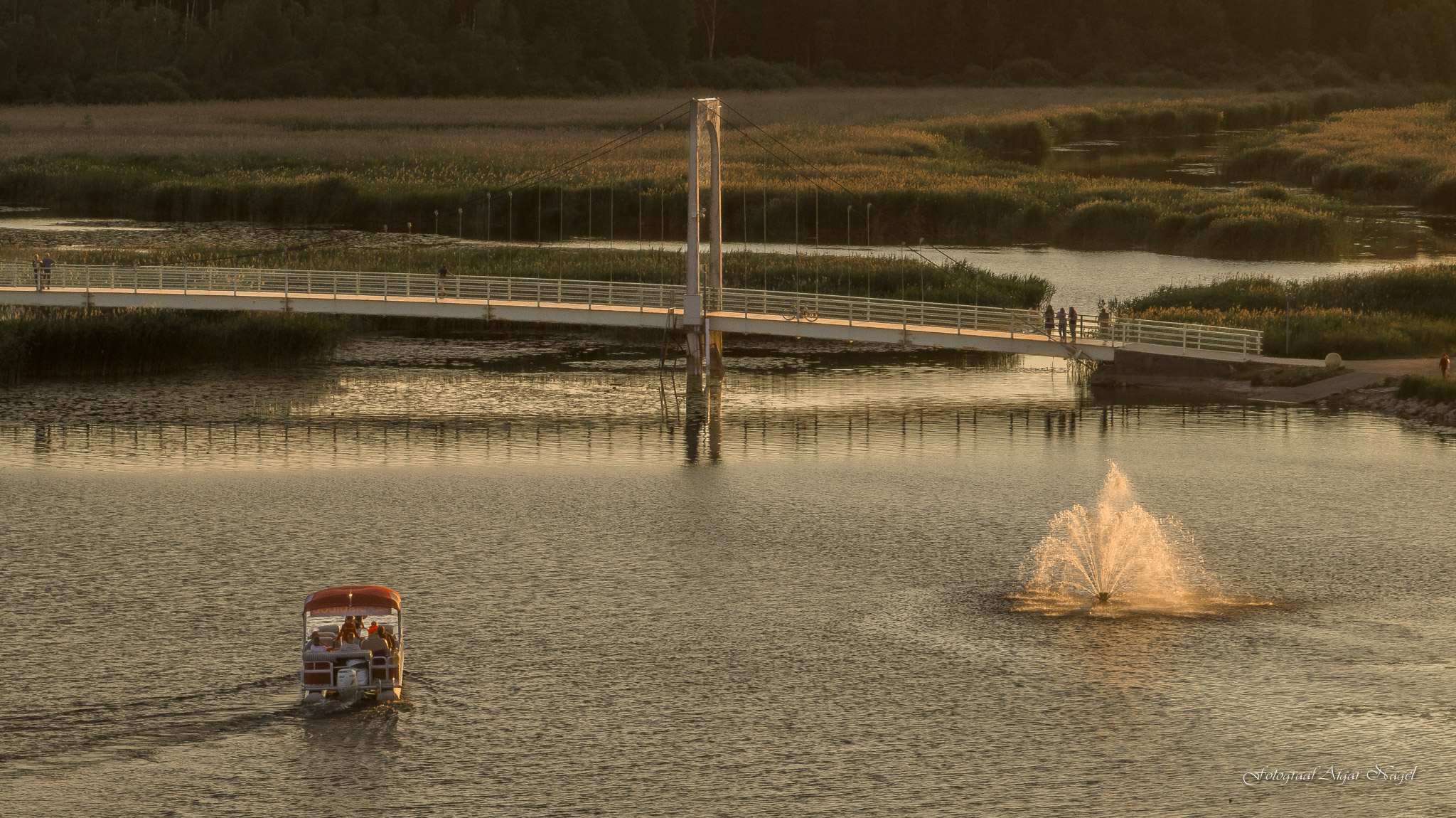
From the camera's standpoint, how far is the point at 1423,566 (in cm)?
4275


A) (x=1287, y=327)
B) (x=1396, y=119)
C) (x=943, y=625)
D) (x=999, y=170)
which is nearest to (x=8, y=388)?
(x=943, y=625)

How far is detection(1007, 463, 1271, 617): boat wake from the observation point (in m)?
39.9

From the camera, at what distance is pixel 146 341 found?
75750 mm

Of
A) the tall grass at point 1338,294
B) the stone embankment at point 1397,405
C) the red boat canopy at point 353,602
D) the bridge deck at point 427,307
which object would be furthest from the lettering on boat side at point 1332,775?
the tall grass at point 1338,294

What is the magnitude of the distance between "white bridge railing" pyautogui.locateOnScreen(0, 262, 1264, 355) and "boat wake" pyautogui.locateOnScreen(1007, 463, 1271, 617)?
24.1m

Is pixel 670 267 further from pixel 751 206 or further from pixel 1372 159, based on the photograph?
pixel 1372 159

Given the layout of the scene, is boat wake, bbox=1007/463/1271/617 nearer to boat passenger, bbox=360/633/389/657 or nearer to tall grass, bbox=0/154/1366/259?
boat passenger, bbox=360/633/389/657

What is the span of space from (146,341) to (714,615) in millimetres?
44662

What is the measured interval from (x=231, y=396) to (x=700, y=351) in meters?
19.3

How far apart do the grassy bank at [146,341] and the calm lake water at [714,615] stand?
7.89 meters

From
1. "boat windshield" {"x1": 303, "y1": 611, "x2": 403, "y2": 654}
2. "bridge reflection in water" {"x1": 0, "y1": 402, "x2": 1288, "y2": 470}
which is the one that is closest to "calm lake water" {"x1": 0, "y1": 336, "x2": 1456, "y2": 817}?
"bridge reflection in water" {"x1": 0, "y1": 402, "x2": 1288, "y2": 470}

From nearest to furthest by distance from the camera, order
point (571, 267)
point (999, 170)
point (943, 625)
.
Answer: point (943, 625) → point (571, 267) → point (999, 170)

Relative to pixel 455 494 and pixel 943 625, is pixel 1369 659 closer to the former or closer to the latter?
pixel 943 625

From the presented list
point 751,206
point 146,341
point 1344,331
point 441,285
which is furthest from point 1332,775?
point 751,206
